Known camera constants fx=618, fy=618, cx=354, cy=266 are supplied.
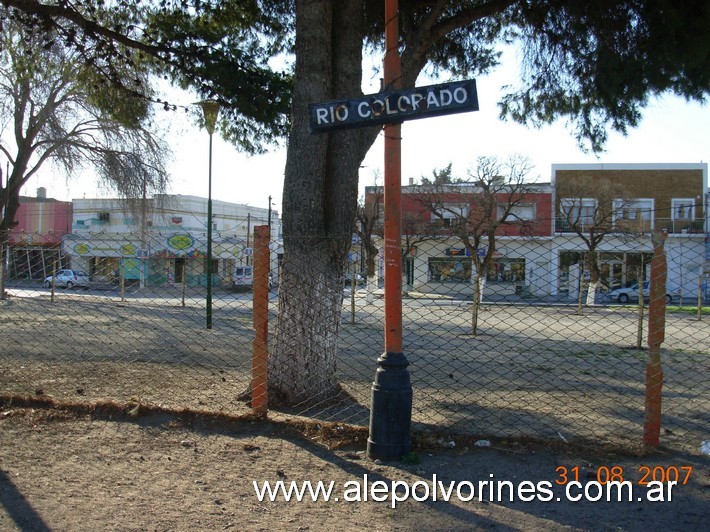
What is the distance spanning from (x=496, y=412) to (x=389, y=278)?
2.45 metres

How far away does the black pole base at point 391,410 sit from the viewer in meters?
4.50

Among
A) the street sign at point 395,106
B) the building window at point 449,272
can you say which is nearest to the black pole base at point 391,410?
the street sign at point 395,106

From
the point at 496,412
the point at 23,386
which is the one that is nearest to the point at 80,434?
the point at 23,386

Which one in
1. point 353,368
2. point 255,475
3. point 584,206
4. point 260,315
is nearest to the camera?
point 255,475

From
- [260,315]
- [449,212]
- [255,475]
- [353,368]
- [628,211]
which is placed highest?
[628,211]

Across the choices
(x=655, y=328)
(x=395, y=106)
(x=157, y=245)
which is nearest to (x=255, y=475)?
(x=395, y=106)

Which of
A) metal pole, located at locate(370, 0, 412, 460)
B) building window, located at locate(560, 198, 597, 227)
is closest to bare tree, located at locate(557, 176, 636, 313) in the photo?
building window, located at locate(560, 198, 597, 227)

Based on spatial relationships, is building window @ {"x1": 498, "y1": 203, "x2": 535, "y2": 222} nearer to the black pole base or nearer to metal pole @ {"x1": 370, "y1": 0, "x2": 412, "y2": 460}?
metal pole @ {"x1": 370, "y1": 0, "x2": 412, "y2": 460}

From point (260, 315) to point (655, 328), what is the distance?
3.13 meters

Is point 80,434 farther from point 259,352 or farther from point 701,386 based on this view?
point 701,386

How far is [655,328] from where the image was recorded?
4.61 metres
